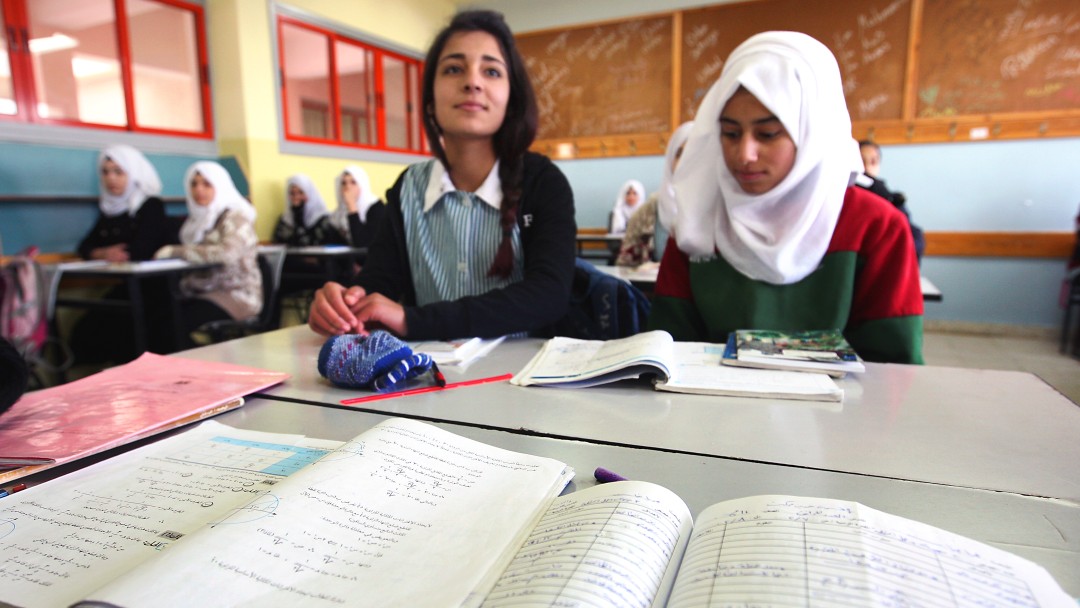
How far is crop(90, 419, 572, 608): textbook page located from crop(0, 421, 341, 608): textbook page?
0.17 feet

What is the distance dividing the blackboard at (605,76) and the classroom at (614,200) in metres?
0.02

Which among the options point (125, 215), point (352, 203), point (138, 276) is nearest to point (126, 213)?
point (125, 215)

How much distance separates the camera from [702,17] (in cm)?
490

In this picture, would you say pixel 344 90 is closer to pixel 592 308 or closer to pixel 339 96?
pixel 339 96

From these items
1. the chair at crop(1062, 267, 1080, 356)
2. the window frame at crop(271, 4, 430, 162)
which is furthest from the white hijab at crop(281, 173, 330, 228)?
the chair at crop(1062, 267, 1080, 356)

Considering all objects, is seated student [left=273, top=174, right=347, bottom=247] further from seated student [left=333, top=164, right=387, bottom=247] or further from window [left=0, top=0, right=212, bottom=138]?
window [left=0, top=0, right=212, bottom=138]

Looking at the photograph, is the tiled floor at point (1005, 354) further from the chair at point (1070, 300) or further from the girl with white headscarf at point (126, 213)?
the girl with white headscarf at point (126, 213)

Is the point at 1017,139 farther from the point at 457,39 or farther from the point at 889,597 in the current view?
the point at 889,597

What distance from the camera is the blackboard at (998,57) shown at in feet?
13.0

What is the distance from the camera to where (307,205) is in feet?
15.2

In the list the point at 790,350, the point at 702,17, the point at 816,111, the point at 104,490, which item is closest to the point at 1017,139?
the point at 702,17

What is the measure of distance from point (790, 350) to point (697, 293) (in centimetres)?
41

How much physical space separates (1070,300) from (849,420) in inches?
166

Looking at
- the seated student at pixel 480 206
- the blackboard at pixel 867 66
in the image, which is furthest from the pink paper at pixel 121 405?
the blackboard at pixel 867 66
